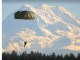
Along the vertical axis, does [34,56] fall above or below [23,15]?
below

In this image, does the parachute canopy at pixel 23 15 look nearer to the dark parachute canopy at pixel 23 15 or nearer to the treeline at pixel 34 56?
the dark parachute canopy at pixel 23 15

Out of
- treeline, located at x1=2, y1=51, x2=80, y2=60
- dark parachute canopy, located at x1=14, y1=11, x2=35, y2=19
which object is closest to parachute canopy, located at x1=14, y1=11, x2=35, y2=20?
dark parachute canopy, located at x1=14, y1=11, x2=35, y2=19

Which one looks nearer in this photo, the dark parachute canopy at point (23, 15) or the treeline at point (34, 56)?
the dark parachute canopy at point (23, 15)

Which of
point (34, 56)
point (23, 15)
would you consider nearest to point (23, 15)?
point (23, 15)

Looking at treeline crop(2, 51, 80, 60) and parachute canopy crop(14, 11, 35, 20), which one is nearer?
parachute canopy crop(14, 11, 35, 20)

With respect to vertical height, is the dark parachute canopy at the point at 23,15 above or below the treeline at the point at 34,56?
above

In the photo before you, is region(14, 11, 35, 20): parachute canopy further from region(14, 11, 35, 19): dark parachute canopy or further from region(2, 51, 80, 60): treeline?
region(2, 51, 80, 60): treeline

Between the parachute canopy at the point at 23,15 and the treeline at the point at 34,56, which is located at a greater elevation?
the parachute canopy at the point at 23,15

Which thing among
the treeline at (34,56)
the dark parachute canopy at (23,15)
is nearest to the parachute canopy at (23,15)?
the dark parachute canopy at (23,15)

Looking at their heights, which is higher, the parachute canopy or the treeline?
the parachute canopy

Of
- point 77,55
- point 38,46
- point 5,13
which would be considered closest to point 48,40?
point 38,46

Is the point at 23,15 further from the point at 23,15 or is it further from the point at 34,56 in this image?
the point at 34,56

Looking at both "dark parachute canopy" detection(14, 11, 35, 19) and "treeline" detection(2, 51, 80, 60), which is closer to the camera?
"dark parachute canopy" detection(14, 11, 35, 19)

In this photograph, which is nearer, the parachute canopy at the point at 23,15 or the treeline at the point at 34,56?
the parachute canopy at the point at 23,15
